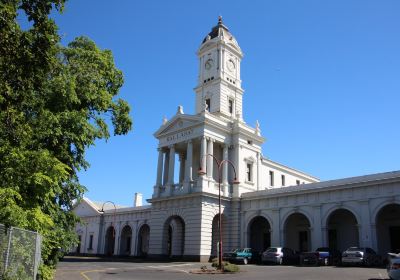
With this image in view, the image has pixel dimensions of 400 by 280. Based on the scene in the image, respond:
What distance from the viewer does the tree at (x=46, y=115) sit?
1032cm

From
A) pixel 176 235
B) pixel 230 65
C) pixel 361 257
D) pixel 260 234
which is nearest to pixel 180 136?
pixel 176 235

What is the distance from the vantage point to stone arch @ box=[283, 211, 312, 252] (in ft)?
127

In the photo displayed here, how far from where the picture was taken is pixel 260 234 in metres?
42.7

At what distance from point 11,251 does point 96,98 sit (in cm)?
883

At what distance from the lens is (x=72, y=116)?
16203mm

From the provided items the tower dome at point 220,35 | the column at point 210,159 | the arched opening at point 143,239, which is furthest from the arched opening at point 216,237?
the tower dome at point 220,35

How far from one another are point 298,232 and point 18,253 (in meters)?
32.4

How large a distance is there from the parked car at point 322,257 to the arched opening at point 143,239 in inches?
1052

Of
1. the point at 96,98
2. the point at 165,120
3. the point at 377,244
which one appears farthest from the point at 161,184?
the point at 96,98

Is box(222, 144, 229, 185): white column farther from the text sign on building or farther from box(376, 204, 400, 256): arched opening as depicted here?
box(376, 204, 400, 256): arched opening

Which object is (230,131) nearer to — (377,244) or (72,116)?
(377,244)

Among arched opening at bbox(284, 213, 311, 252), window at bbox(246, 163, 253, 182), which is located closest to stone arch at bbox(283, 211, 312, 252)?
arched opening at bbox(284, 213, 311, 252)

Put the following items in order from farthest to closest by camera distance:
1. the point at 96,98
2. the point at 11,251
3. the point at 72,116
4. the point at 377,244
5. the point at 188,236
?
the point at 188,236 → the point at 377,244 → the point at 96,98 → the point at 72,116 → the point at 11,251

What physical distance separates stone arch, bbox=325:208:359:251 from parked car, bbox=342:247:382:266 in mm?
6408
